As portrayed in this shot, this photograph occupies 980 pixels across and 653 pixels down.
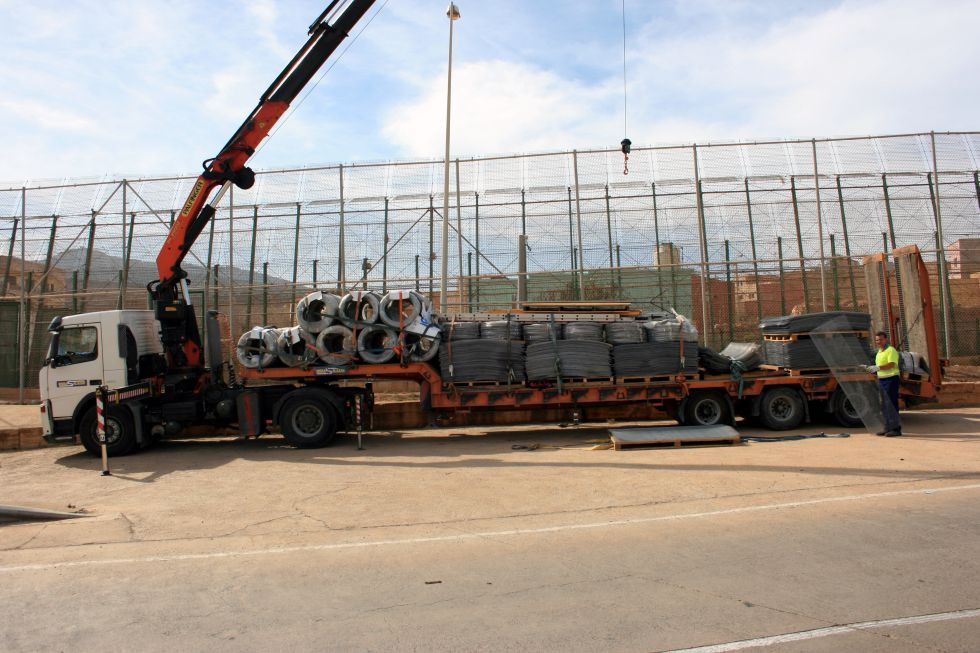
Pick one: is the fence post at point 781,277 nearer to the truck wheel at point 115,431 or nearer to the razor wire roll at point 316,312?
the razor wire roll at point 316,312

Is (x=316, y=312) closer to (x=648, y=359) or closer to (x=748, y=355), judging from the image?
(x=648, y=359)

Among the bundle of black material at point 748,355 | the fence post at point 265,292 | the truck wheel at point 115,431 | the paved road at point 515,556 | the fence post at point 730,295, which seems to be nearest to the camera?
the paved road at point 515,556

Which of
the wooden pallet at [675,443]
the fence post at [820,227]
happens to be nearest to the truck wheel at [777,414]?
the wooden pallet at [675,443]

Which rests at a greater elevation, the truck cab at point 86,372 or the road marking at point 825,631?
the truck cab at point 86,372

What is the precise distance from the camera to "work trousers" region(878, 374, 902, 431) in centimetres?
1158

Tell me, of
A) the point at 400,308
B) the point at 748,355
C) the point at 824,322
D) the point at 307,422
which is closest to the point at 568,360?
the point at 400,308

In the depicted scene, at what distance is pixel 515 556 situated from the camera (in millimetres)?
5609

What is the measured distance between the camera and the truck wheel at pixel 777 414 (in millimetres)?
12586

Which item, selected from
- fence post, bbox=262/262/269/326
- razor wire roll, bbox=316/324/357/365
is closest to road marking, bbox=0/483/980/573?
razor wire roll, bbox=316/324/357/365

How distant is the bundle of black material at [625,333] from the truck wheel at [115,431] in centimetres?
865

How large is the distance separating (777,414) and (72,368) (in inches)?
506

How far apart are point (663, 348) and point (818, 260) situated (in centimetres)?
661

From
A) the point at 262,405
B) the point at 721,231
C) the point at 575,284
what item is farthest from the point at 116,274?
the point at 721,231

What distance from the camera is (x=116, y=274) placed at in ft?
61.4
